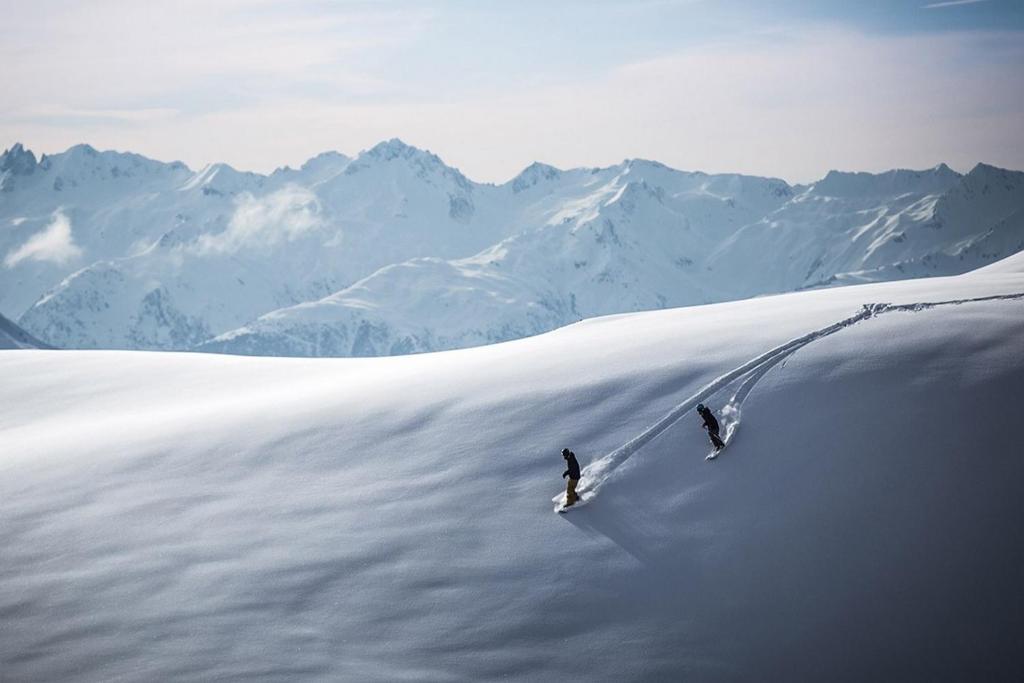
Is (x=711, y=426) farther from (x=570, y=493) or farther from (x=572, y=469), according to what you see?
(x=570, y=493)

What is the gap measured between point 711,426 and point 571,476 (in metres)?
3.01

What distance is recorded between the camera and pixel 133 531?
2205 cm

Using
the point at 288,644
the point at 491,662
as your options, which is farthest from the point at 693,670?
the point at 288,644

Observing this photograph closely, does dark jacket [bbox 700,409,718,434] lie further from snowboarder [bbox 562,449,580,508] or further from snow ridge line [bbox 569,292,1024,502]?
snowboarder [bbox 562,449,580,508]

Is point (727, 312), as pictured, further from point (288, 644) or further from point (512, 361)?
point (288, 644)

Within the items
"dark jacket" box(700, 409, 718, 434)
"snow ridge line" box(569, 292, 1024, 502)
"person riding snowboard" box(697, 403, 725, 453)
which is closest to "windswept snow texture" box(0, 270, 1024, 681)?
"snow ridge line" box(569, 292, 1024, 502)

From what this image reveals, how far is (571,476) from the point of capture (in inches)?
813

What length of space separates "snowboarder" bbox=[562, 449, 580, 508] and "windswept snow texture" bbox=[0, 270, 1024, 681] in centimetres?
36

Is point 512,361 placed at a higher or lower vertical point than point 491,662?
higher

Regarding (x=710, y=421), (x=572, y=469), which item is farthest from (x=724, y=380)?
(x=572, y=469)

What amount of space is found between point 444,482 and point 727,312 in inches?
548

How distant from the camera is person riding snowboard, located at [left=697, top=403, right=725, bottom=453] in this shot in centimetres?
2117

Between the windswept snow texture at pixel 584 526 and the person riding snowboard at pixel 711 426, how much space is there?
0.26 metres

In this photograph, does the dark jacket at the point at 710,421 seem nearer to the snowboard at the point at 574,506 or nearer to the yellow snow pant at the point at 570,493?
the snowboard at the point at 574,506
